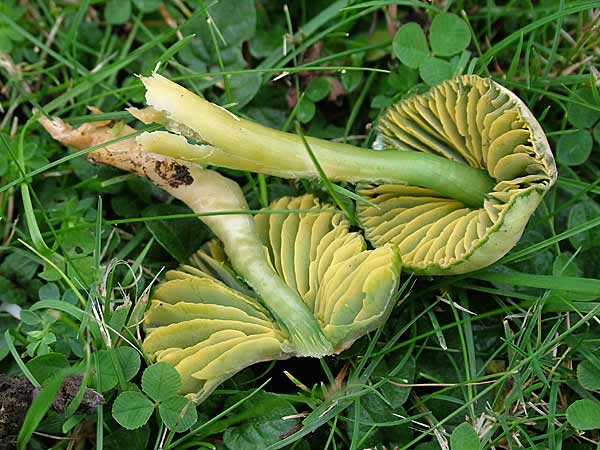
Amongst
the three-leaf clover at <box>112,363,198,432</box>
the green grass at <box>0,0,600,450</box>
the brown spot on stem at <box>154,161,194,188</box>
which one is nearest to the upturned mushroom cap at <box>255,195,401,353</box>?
the green grass at <box>0,0,600,450</box>

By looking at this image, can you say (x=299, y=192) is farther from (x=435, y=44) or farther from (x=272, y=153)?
(x=435, y=44)

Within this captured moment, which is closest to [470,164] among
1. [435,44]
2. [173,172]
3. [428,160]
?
[428,160]

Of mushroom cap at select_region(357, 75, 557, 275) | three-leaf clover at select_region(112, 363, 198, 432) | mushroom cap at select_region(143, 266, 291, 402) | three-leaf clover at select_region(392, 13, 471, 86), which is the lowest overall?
three-leaf clover at select_region(112, 363, 198, 432)

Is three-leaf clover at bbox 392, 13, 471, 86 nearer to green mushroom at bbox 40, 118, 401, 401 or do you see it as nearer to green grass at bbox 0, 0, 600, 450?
green grass at bbox 0, 0, 600, 450

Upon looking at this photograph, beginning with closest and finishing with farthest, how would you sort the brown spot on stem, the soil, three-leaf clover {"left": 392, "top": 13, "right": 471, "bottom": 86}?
the soil, the brown spot on stem, three-leaf clover {"left": 392, "top": 13, "right": 471, "bottom": 86}

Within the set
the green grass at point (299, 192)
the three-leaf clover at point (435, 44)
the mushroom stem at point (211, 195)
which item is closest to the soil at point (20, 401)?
the green grass at point (299, 192)

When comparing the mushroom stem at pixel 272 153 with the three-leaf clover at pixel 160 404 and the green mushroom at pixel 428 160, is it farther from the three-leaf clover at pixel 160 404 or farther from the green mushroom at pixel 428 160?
the three-leaf clover at pixel 160 404
